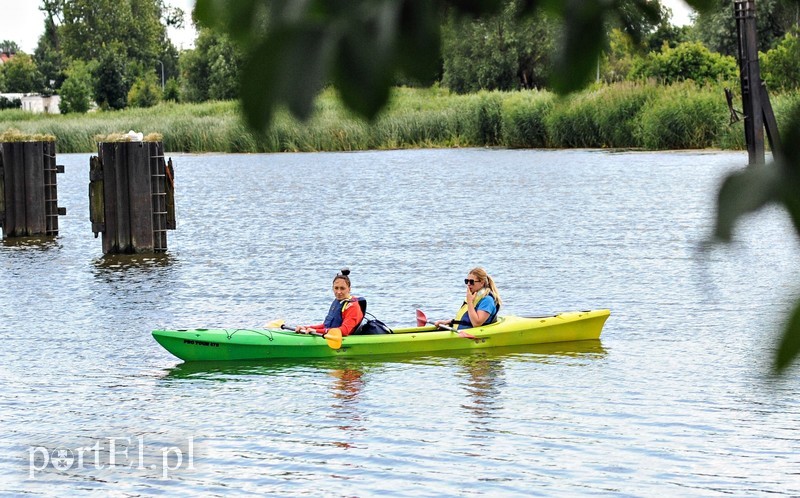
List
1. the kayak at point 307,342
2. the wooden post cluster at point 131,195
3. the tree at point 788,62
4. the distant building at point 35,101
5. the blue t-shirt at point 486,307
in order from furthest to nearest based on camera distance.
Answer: the distant building at point 35,101, the wooden post cluster at point 131,195, the blue t-shirt at point 486,307, the kayak at point 307,342, the tree at point 788,62

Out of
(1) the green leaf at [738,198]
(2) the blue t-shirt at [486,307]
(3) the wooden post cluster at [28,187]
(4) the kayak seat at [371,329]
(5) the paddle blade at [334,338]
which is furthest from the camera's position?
(3) the wooden post cluster at [28,187]

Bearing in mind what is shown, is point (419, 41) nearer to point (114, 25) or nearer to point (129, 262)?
point (114, 25)

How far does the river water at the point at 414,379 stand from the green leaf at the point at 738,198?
0.9 inches

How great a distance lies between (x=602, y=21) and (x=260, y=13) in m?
0.52

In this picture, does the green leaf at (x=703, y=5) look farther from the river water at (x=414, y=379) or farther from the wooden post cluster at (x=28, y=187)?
the wooden post cluster at (x=28, y=187)

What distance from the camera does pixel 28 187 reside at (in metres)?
24.1

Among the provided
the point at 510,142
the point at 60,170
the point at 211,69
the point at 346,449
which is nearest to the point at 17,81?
the point at 510,142

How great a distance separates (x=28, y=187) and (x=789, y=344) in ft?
77.5

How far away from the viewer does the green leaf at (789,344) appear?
1683 millimetres

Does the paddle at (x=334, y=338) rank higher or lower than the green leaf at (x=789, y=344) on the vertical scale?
lower

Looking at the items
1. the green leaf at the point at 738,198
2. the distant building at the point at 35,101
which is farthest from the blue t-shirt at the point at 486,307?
the distant building at the point at 35,101

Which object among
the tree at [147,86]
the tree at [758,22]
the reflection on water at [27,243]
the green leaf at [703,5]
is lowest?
the reflection on water at [27,243]

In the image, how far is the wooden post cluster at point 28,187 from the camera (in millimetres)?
23641

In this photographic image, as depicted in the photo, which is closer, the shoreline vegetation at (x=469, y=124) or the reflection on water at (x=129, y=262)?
the shoreline vegetation at (x=469, y=124)
